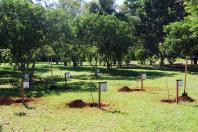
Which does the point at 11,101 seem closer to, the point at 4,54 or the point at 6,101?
the point at 6,101

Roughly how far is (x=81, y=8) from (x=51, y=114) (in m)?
56.8

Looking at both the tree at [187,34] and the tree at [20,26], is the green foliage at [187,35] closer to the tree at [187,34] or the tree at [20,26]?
the tree at [187,34]

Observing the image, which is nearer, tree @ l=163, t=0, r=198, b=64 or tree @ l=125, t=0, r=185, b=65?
tree @ l=163, t=0, r=198, b=64

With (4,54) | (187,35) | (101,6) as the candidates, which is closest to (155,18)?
(101,6)

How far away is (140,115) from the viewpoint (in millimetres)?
15992

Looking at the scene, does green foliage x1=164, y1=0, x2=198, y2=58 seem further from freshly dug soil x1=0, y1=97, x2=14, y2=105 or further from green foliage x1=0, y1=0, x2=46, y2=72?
green foliage x1=0, y1=0, x2=46, y2=72

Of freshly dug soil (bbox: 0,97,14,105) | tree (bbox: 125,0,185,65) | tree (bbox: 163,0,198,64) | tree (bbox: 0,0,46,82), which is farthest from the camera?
tree (bbox: 125,0,185,65)

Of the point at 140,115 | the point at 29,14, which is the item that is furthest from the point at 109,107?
the point at 29,14

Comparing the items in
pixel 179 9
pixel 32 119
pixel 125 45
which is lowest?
pixel 32 119

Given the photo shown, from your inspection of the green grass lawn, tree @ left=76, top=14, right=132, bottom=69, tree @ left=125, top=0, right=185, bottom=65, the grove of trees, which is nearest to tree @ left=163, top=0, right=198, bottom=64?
the grove of trees

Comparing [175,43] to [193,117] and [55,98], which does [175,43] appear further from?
[193,117]

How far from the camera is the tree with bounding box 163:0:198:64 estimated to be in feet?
55.9

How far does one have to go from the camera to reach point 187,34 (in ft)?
100.0

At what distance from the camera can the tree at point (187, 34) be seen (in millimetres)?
17042
